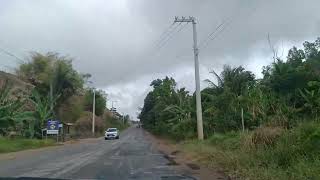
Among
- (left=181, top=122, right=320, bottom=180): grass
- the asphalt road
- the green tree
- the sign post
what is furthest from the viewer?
the green tree

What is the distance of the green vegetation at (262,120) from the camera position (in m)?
13.9

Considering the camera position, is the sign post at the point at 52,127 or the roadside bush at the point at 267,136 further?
the sign post at the point at 52,127

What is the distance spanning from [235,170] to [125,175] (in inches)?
135

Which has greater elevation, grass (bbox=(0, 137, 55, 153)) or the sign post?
the sign post

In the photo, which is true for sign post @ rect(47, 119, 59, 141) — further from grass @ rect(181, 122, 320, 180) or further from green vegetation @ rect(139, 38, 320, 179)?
grass @ rect(181, 122, 320, 180)

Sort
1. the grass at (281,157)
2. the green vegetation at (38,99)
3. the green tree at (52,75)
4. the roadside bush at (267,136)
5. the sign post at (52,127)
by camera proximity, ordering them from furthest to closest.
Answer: the green tree at (52,75)
the sign post at (52,127)
the green vegetation at (38,99)
the roadside bush at (267,136)
the grass at (281,157)

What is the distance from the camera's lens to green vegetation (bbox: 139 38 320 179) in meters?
13.9

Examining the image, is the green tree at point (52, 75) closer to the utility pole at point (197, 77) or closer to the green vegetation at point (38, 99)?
the green vegetation at point (38, 99)

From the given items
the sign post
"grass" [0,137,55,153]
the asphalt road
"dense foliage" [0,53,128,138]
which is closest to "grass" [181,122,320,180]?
the asphalt road

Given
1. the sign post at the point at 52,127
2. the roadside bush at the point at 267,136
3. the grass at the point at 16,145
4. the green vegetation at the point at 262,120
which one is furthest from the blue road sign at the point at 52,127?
the roadside bush at the point at 267,136

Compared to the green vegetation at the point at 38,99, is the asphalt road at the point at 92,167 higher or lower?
lower

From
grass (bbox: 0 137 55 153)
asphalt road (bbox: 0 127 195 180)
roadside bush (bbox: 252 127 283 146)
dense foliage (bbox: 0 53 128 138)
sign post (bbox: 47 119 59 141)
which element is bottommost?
asphalt road (bbox: 0 127 195 180)

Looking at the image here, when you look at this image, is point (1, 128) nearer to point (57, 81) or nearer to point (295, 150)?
point (57, 81)

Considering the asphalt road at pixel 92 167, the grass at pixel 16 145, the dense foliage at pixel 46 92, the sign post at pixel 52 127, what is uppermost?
the dense foliage at pixel 46 92
